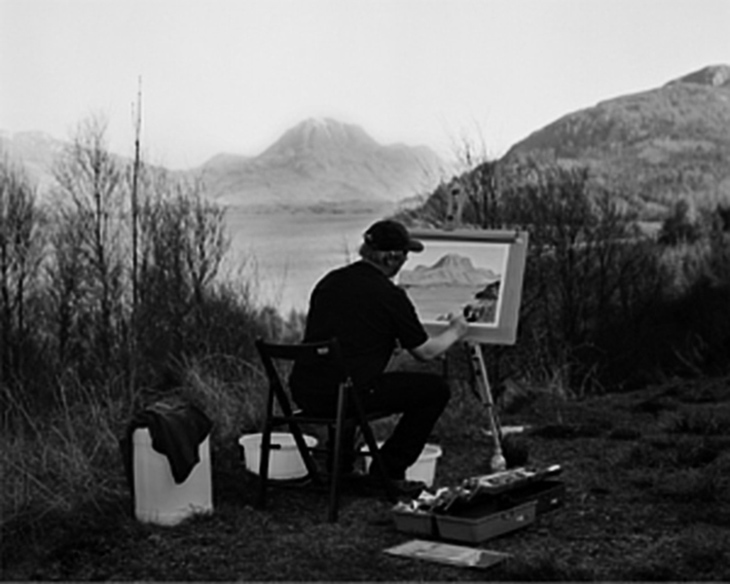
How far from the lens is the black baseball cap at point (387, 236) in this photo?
5.50m

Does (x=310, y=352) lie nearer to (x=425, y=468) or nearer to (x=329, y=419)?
(x=329, y=419)

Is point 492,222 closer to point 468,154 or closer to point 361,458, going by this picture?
point 468,154

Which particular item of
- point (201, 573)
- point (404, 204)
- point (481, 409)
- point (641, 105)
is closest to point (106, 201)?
point (404, 204)

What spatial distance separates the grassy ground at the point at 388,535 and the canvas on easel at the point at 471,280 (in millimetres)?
805

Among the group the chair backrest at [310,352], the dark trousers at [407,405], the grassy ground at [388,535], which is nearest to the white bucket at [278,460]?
the grassy ground at [388,535]

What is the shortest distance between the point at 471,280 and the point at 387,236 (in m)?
1.09

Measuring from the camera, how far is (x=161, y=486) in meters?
5.20

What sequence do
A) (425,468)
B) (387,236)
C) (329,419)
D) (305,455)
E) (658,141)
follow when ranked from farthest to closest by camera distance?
(658,141) < (425,468) < (305,455) < (387,236) < (329,419)

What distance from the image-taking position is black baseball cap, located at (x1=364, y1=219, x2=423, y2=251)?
217 inches

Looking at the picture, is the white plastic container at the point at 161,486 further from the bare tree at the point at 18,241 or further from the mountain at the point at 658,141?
the mountain at the point at 658,141

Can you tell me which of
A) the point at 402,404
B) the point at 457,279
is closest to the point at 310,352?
the point at 402,404

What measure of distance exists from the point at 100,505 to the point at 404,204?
25.8ft

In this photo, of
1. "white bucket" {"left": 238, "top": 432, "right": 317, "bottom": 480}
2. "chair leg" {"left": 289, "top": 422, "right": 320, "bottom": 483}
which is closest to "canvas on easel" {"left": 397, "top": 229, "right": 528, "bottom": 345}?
"white bucket" {"left": 238, "top": 432, "right": 317, "bottom": 480}

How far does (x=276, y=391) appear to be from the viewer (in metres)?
5.48
